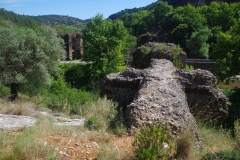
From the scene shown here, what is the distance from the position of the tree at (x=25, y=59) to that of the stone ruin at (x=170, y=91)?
540 centimetres

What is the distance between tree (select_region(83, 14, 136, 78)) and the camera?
83.9 ft

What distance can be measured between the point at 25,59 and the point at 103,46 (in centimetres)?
1434

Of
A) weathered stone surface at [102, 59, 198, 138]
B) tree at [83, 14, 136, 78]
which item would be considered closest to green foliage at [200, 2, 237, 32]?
tree at [83, 14, 136, 78]

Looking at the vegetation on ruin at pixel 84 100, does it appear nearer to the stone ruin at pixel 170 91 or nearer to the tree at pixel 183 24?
the stone ruin at pixel 170 91

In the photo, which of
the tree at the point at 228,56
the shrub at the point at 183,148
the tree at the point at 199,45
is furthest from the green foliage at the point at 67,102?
the tree at the point at 199,45

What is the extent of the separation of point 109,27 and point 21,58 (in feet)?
58.3

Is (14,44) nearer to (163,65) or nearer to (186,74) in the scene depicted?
(163,65)

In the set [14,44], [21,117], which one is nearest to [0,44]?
[14,44]

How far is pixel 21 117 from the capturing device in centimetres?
955

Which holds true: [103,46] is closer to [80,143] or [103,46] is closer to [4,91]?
[4,91]

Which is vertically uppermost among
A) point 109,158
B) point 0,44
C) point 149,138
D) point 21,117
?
point 0,44

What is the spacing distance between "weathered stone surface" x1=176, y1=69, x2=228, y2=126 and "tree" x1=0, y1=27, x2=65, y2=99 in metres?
7.99

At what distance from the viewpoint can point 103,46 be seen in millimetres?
27656

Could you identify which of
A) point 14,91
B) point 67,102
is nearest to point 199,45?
point 14,91
